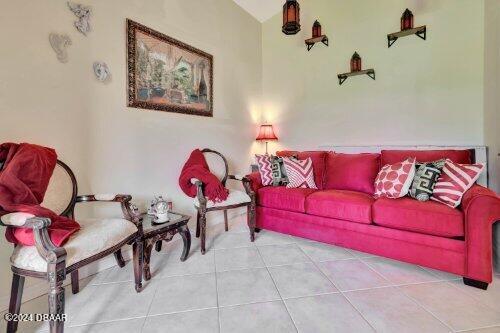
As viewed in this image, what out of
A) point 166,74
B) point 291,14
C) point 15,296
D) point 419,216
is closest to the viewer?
point 15,296

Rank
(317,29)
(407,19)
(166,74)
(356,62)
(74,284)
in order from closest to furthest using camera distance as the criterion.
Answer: (74,284) → (166,74) → (407,19) → (356,62) → (317,29)

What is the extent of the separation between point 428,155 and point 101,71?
2.96m

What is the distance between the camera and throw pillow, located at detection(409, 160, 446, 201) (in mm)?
1947

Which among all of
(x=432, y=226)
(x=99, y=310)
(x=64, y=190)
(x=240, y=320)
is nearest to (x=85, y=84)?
(x=64, y=190)

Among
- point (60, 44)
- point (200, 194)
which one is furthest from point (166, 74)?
point (200, 194)

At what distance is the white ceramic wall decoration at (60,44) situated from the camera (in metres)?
1.69

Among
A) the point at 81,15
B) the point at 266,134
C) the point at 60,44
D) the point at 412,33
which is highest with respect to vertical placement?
the point at 412,33

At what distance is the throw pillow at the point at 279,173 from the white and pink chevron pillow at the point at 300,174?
61 mm

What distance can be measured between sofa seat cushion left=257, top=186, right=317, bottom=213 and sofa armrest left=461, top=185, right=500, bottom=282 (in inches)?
47.5

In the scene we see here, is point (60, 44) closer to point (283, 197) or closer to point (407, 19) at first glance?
point (283, 197)

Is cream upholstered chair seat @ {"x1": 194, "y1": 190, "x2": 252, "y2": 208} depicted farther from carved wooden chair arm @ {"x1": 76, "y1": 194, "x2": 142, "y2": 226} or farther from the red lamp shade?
the red lamp shade

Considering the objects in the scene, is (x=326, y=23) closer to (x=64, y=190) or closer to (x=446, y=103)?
(x=446, y=103)

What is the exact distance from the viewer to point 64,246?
1228mm

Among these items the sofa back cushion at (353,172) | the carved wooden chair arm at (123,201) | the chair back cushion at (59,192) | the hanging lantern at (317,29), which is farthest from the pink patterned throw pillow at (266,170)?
the hanging lantern at (317,29)
